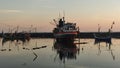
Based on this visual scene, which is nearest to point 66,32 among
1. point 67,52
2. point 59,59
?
point 67,52

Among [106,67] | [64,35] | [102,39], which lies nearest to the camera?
[106,67]

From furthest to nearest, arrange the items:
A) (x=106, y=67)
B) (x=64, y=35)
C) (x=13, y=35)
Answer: (x=13, y=35) < (x=64, y=35) < (x=106, y=67)

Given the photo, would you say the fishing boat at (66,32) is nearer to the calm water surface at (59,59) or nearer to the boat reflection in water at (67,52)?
the boat reflection in water at (67,52)

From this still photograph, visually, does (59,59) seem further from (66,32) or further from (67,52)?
(66,32)

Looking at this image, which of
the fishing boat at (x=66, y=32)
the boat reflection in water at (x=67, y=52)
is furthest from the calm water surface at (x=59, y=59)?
the fishing boat at (x=66, y=32)

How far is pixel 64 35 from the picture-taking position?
105500 millimetres

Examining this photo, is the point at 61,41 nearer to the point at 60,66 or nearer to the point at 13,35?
the point at 13,35

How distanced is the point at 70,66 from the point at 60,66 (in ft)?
4.49

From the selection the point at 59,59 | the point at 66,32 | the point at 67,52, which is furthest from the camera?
the point at 66,32

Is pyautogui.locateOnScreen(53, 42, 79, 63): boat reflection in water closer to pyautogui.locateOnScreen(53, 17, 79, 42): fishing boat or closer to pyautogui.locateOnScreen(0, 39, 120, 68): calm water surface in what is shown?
pyautogui.locateOnScreen(0, 39, 120, 68): calm water surface

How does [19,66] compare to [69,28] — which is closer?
[19,66]

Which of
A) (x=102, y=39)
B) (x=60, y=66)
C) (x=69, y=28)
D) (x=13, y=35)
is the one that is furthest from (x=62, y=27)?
(x=60, y=66)

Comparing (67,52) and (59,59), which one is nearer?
(59,59)

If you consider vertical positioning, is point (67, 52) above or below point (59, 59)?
above
